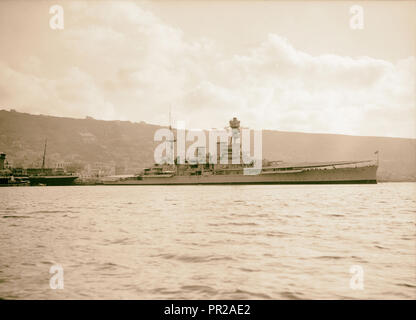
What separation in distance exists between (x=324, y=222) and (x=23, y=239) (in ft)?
44.3

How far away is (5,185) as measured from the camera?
102 meters

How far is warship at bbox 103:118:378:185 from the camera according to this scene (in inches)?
2948

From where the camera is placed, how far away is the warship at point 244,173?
74.9 m
